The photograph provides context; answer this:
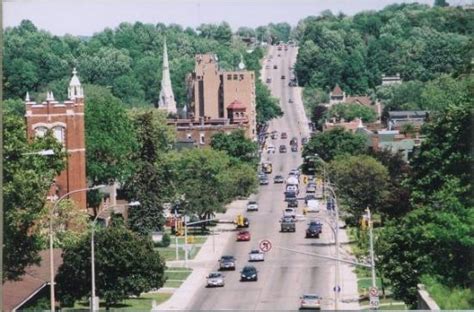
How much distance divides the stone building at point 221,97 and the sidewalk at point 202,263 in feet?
113

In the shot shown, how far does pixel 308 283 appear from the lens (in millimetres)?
46250

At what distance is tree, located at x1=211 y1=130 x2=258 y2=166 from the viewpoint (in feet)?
274

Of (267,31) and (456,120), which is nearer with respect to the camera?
(456,120)

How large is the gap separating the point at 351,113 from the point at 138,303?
73244mm

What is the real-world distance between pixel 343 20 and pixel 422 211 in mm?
116931

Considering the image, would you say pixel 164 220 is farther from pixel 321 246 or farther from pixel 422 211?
pixel 422 211

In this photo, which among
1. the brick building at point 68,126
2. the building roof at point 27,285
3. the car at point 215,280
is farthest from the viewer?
the brick building at point 68,126

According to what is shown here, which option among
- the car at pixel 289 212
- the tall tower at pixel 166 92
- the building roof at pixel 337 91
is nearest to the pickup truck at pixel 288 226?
the car at pixel 289 212

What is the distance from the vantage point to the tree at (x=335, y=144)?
263 ft

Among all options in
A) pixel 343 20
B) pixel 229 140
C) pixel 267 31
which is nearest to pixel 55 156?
pixel 229 140

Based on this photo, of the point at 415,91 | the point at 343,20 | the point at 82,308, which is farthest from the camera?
the point at 343,20

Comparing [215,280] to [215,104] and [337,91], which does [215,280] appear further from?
[337,91]

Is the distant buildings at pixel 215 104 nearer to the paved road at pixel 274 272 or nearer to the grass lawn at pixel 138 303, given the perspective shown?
the paved road at pixel 274 272

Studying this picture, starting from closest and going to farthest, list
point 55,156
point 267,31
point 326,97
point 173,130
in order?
1. point 55,156
2. point 173,130
3. point 326,97
4. point 267,31
